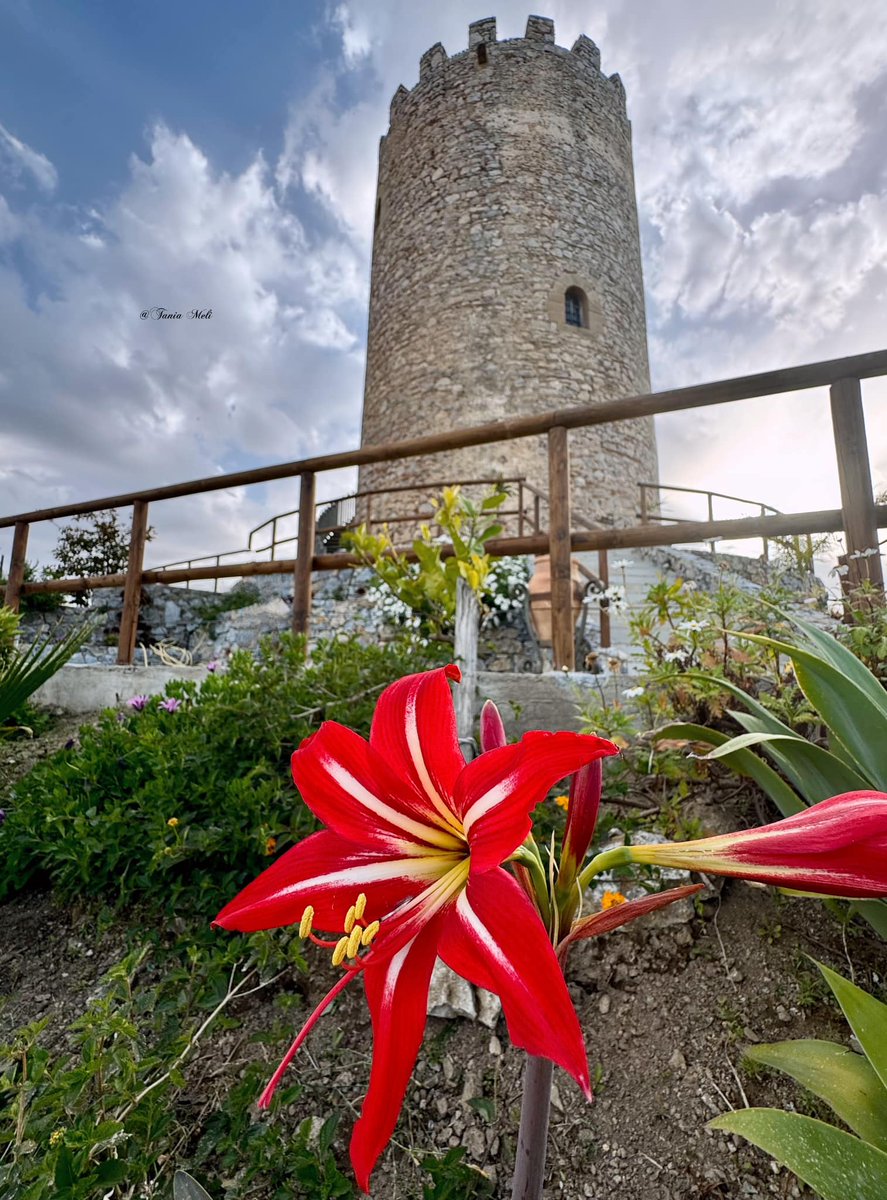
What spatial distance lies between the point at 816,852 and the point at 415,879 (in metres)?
0.26

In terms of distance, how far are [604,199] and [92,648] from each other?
38.1 feet

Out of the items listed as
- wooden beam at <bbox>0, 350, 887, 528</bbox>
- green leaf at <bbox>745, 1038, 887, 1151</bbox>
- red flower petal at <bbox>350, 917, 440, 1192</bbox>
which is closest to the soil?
green leaf at <bbox>745, 1038, 887, 1151</bbox>

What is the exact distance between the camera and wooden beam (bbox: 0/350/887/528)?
2.00 meters

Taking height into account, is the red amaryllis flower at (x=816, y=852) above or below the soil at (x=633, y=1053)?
above

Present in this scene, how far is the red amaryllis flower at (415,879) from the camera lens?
369 millimetres

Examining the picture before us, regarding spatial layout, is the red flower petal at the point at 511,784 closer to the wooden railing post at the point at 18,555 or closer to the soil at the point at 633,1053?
the soil at the point at 633,1053

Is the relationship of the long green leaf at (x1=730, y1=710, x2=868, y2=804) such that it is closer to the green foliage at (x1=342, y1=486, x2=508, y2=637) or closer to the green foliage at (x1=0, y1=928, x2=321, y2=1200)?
the green foliage at (x1=0, y1=928, x2=321, y2=1200)

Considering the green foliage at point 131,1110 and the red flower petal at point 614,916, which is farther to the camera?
the green foliage at point 131,1110

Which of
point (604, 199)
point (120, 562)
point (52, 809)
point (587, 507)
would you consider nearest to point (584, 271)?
point (604, 199)

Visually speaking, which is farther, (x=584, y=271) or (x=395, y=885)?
(x=584, y=271)

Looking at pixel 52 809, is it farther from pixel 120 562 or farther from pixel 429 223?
pixel 429 223

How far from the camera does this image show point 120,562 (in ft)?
38.7

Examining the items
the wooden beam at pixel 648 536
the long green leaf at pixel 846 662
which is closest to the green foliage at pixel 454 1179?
the long green leaf at pixel 846 662

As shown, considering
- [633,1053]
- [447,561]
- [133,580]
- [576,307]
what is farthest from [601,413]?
[576,307]
